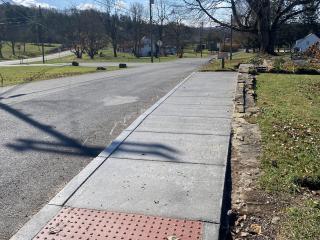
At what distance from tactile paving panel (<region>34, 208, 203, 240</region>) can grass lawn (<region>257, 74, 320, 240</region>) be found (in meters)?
0.93

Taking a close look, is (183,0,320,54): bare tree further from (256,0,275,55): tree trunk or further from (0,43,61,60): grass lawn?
(0,43,61,60): grass lawn

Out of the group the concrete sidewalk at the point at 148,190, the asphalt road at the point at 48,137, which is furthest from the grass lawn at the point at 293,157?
the asphalt road at the point at 48,137

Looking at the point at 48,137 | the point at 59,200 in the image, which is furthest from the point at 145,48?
the point at 59,200

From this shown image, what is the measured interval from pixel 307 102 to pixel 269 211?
25.7 ft

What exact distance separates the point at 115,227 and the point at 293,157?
3.14 meters

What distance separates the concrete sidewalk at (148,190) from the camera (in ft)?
12.6

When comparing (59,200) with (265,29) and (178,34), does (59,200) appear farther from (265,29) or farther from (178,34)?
(178,34)

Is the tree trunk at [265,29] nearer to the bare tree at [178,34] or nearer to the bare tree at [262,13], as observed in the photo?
the bare tree at [262,13]

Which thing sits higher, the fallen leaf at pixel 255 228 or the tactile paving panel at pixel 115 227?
the tactile paving panel at pixel 115 227

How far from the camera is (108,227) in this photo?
386 centimetres

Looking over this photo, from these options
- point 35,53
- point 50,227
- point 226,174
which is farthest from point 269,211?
point 35,53

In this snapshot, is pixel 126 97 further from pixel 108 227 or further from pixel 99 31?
pixel 99 31

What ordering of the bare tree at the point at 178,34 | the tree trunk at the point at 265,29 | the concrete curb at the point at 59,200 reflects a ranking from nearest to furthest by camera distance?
1. the concrete curb at the point at 59,200
2. the tree trunk at the point at 265,29
3. the bare tree at the point at 178,34

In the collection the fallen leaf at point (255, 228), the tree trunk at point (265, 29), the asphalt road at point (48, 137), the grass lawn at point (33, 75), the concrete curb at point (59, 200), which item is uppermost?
Answer: the tree trunk at point (265, 29)
